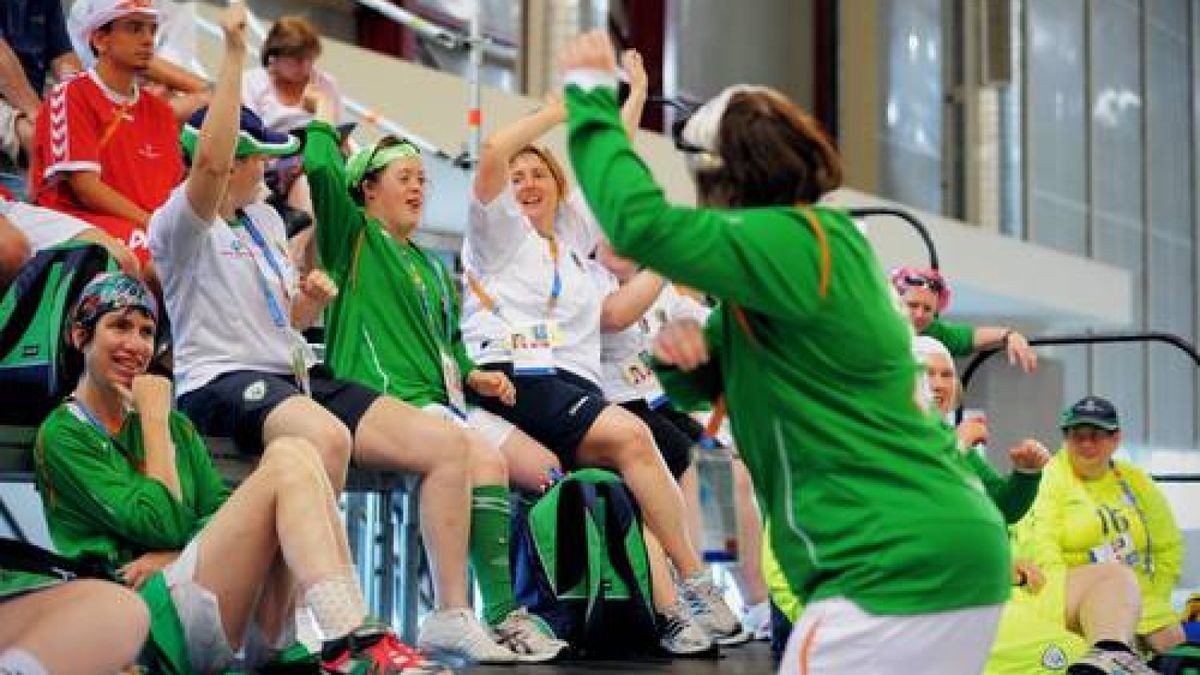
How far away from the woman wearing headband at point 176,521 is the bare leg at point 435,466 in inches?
28.2

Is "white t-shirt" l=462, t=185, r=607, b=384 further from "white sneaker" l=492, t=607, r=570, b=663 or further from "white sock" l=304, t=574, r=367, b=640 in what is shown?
"white sock" l=304, t=574, r=367, b=640

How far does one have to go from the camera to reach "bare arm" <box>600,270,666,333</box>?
19.5 feet

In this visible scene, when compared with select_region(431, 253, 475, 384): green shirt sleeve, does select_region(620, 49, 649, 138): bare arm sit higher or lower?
higher

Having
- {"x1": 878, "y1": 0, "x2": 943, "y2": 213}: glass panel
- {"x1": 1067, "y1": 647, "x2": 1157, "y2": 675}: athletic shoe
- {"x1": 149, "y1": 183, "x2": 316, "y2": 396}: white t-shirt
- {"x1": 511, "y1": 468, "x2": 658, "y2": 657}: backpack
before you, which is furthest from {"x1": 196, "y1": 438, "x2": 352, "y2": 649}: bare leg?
{"x1": 878, "y1": 0, "x2": 943, "y2": 213}: glass panel

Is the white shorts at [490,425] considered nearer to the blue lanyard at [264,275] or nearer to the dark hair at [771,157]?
the blue lanyard at [264,275]

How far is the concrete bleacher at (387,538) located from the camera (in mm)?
5289

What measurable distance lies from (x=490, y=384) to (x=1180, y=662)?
2376 millimetres

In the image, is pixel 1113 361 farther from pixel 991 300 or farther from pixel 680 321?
pixel 680 321

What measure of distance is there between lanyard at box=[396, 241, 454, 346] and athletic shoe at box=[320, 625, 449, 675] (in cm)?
150

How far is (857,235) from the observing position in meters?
2.85

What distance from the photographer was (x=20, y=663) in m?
3.53

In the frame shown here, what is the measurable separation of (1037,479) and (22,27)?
3.74 meters

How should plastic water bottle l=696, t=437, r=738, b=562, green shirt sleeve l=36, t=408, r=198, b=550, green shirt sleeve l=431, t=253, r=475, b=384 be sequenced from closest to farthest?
green shirt sleeve l=36, t=408, r=198, b=550 → green shirt sleeve l=431, t=253, r=475, b=384 → plastic water bottle l=696, t=437, r=738, b=562

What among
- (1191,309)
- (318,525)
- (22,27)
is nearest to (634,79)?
(318,525)
